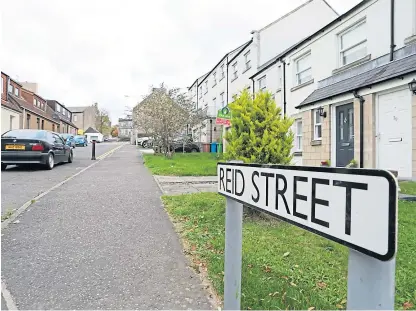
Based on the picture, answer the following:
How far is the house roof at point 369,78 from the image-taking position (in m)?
8.38

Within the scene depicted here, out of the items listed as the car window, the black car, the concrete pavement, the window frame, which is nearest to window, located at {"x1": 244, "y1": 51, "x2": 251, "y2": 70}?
the window frame

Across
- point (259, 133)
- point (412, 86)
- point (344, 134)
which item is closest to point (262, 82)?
point (344, 134)

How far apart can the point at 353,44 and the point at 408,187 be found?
6461 mm

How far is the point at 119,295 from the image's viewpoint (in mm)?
2646

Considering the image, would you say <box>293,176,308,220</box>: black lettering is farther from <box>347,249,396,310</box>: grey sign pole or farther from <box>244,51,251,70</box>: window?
<box>244,51,251,70</box>: window

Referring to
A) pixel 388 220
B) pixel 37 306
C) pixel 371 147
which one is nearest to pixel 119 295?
pixel 37 306

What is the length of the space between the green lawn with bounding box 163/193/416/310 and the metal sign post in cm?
142

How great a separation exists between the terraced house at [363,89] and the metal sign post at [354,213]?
26.9 feet

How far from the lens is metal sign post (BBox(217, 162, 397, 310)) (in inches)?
36.0

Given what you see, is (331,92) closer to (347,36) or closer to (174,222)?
(347,36)

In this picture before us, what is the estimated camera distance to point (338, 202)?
42.7 inches

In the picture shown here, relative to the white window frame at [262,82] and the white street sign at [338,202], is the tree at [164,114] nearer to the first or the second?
the white window frame at [262,82]

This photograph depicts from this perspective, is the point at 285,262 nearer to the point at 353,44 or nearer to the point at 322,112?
the point at 322,112

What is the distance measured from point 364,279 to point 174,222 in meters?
4.10
